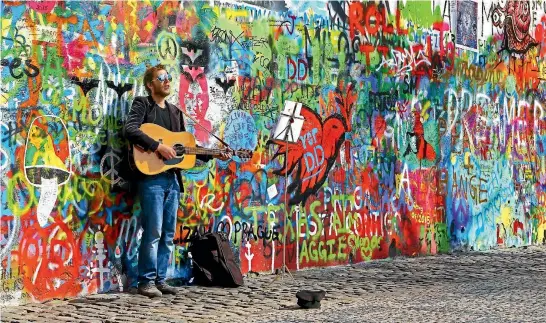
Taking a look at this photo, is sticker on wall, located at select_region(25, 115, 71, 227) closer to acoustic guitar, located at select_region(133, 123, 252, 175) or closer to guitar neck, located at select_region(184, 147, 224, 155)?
acoustic guitar, located at select_region(133, 123, 252, 175)

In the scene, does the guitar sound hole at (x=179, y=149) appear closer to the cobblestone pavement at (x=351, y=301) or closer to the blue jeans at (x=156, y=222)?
the blue jeans at (x=156, y=222)

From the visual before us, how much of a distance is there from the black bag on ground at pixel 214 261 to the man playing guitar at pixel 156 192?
1.75ft

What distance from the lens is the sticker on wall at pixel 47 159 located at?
29.3 ft

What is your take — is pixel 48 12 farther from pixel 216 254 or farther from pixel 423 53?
pixel 423 53

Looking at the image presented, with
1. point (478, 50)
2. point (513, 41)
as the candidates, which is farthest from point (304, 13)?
point (513, 41)

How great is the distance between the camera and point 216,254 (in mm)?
10195

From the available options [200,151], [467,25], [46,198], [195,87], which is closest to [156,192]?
[200,151]

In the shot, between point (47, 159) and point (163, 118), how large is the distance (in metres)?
1.16

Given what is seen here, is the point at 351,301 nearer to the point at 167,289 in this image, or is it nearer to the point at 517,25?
the point at 167,289

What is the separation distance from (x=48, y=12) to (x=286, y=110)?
2.99 meters

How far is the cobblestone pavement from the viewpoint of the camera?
8281mm

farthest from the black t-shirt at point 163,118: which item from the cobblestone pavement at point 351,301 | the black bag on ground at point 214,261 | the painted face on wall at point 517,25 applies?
the painted face on wall at point 517,25

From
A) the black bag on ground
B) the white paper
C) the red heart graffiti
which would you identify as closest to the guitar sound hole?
the black bag on ground

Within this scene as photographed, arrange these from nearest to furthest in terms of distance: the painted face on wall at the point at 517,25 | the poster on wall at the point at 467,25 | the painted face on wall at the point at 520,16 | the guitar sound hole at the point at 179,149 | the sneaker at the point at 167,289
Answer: the sneaker at the point at 167,289
the guitar sound hole at the point at 179,149
the poster on wall at the point at 467,25
the painted face on wall at the point at 517,25
the painted face on wall at the point at 520,16
